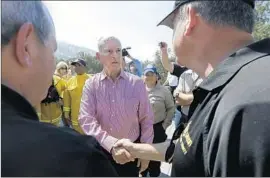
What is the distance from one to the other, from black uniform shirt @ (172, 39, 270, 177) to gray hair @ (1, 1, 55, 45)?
0.63m

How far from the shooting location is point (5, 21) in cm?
95

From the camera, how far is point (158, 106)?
459cm

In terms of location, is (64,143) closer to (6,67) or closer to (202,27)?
(6,67)

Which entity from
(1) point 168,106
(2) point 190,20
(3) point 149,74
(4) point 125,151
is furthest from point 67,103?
(2) point 190,20

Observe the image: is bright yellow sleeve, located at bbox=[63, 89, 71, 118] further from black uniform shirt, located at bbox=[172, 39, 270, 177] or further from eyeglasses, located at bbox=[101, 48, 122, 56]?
black uniform shirt, located at bbox=[172, 39, 270, 177]

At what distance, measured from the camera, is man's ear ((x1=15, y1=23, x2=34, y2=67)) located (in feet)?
3.17

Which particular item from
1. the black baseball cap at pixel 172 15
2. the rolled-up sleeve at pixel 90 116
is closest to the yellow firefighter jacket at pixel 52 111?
the rolled-up sleeve at pixel 90 116

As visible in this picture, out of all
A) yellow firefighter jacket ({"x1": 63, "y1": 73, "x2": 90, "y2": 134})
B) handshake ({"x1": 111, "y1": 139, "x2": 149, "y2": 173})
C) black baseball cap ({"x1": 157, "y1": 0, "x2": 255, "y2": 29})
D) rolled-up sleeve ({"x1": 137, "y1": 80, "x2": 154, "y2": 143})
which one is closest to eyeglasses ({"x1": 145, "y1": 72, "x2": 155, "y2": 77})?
yellow firefighter jacket ({"x1": 63, "y1": 73, "x2": 90, "y2": 134})

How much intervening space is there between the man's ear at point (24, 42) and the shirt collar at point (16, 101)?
0.09 meters

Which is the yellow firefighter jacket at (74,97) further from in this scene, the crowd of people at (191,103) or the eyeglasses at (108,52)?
the crowd of people at (191,103)

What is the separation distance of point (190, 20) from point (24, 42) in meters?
0.77

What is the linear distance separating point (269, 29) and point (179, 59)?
70 centimetres

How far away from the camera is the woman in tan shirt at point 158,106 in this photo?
457cm

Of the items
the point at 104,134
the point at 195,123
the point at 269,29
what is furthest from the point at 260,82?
the point at 104,134
